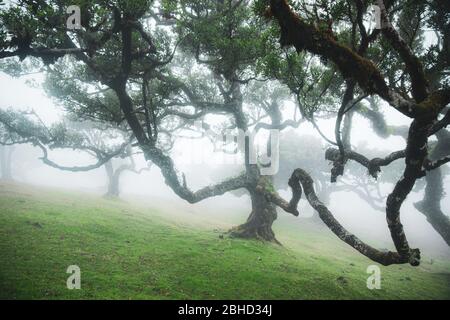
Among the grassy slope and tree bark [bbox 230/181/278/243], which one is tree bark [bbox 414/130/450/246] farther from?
tree bark [bbox 230/181/278/243]

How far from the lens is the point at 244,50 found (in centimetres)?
1246

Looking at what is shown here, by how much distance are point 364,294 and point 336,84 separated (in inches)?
345

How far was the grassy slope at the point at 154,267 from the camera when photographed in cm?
952

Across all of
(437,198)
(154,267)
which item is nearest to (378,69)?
(154,267)

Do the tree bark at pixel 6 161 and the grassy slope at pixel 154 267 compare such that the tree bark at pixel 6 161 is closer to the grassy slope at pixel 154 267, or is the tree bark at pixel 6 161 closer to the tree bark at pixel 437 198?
the grassy slope at pixel 154 267

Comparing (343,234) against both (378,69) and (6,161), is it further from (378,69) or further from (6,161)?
(6,161)

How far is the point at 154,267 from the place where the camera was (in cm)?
1201

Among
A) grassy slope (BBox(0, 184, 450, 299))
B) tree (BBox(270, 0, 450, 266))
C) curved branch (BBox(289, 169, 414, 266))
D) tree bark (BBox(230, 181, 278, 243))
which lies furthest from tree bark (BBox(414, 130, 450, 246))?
tree (BBox(270, 0, 450, 266))

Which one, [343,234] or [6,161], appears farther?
[6,161]

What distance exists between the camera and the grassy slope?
9523 mm

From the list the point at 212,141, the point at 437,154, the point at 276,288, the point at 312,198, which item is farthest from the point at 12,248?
the point at 437,154

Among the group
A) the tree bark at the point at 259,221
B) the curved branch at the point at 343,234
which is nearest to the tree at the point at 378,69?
the curved branch at the point at 343,234
